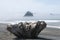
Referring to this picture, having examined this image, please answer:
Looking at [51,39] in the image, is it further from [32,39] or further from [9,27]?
[9,27]

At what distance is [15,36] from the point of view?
1425 inches

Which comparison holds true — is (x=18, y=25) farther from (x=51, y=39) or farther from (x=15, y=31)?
(x=51, y=39)

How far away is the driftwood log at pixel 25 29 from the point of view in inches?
1334

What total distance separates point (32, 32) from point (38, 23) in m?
1.51

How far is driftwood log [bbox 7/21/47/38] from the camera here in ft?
111

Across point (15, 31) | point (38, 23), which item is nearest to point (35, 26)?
point (38, 23)

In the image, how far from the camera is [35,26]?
113ft

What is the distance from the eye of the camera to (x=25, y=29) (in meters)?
Result: 33.8

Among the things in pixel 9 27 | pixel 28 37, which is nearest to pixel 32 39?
pixel 28 37

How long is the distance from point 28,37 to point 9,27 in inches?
117

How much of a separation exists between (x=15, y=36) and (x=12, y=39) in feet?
7.09

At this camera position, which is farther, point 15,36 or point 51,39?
point 15,36

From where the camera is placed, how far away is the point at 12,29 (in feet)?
112

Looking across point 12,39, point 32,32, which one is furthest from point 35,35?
point 12,39
